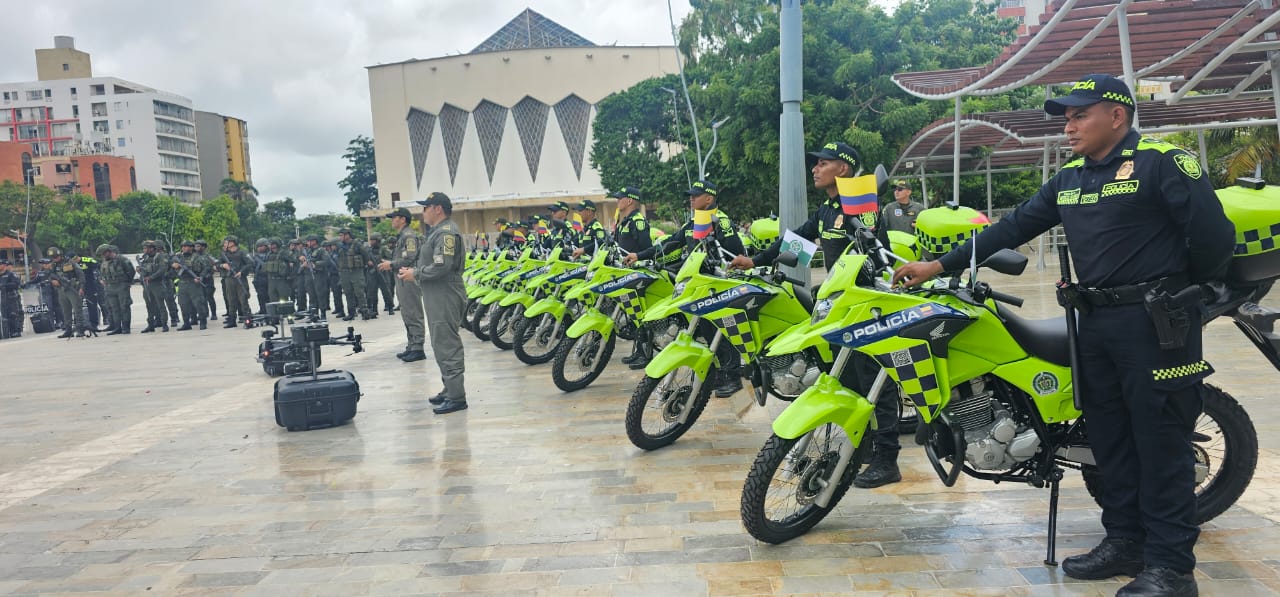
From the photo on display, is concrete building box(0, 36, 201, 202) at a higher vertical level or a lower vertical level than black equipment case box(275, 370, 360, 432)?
higher

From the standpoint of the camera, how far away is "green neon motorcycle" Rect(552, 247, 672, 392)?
6763 mm

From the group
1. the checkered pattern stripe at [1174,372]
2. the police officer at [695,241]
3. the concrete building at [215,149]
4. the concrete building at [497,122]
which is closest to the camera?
the checkered pattern stripe at [1174,372]

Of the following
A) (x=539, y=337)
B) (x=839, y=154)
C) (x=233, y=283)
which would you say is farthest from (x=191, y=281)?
(x=839, y=154)

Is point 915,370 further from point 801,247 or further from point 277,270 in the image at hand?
point 277,270

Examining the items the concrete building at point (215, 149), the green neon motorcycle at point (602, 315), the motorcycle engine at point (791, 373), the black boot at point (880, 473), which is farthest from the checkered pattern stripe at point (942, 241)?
the concrete building at point (215, 149)

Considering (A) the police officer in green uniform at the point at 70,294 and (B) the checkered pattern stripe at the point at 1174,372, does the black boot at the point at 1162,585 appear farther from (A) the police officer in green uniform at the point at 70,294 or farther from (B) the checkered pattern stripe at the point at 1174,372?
(A) the police officer in green uniform at the point at 70,294

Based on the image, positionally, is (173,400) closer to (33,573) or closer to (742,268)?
(33,573)

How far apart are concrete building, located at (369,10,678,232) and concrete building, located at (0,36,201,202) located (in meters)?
30.2

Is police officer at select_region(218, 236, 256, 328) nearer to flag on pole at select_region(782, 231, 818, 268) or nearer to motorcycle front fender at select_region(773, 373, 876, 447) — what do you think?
flag on pole at select_region(782, 231, 818, 268)

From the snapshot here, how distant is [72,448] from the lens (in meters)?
6.55

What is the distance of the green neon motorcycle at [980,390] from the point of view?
10.7ft

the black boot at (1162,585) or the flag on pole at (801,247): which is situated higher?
the flag on pole at (801,247)

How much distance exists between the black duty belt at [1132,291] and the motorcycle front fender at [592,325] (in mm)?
4513

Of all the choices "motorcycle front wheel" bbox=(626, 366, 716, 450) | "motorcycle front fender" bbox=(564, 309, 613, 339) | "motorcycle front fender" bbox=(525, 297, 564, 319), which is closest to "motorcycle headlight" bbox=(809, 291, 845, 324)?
"motorcycle front wheel" bbox=(626, 366, 716, 450)
